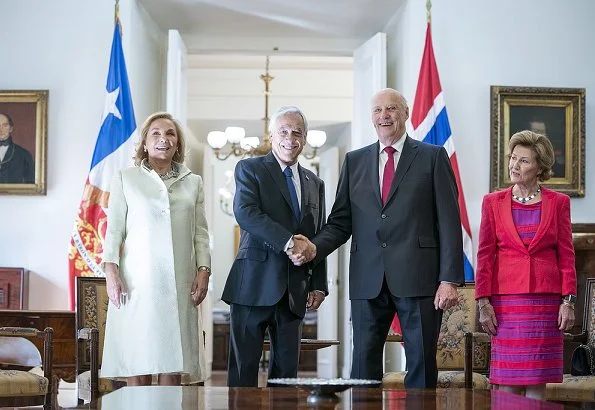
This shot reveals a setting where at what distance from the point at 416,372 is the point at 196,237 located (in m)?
1.09

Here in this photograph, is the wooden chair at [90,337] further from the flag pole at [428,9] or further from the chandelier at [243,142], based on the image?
the chandelier at [243,142]

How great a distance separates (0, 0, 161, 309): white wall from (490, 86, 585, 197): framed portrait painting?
2689 mm

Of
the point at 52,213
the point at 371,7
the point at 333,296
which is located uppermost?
the point at 371,7

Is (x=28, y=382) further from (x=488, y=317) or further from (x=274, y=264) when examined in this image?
(x=488, y=317)

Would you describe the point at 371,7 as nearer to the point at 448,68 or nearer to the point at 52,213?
the point at 448,68

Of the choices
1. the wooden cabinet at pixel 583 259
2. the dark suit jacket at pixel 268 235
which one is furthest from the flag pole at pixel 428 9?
the dark suit jacket at pixel 268 235

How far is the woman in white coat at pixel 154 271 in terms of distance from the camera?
3797 mm

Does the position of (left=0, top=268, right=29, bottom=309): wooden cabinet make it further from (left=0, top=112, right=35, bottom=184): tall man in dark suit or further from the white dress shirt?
the white dress shirt

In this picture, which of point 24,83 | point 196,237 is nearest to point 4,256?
point 24,83

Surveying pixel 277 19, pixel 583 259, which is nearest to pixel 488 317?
pixel 583 259

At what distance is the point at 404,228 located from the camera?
3678 mm

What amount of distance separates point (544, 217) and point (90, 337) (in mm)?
2020

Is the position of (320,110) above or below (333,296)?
above

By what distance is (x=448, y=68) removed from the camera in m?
6.80
